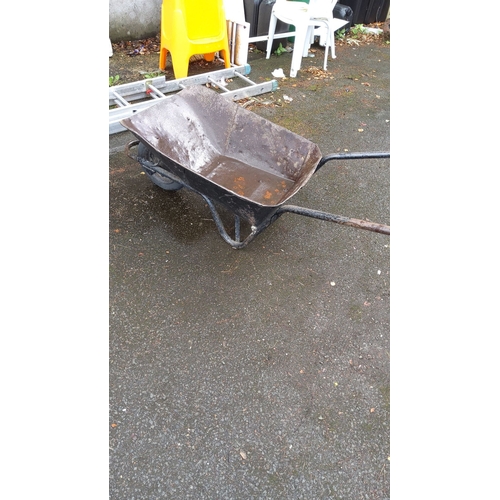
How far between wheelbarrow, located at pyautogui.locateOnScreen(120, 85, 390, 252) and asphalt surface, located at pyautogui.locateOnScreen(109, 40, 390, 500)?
0.28 m

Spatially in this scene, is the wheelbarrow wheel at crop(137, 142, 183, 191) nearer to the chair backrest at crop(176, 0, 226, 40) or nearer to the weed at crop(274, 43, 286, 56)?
the chair backrest at crop(176, 0, 226, 40)

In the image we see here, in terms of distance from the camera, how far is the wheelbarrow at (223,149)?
2441mm

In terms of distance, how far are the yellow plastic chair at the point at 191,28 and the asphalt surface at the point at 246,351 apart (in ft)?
4.93

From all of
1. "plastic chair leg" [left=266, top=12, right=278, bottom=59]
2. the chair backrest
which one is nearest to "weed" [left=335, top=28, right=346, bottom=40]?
"plastic chair leg" [left=266, top=12, right=278, bottom=59]

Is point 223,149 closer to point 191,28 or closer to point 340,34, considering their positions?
point 191,28

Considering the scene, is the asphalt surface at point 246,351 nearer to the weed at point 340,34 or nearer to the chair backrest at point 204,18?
the chair backrest at point 204,18

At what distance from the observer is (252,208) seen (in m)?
2.01

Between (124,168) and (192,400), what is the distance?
200 cm

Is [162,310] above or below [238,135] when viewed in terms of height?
below

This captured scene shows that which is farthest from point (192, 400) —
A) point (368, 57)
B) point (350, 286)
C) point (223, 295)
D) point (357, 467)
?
point (368, 57)

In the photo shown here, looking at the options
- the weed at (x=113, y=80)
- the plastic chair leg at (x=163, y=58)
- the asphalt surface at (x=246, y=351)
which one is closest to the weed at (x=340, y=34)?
the plastic chair leg at (x=163, y=58)

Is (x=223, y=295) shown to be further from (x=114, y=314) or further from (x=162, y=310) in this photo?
(x=114, y=314)

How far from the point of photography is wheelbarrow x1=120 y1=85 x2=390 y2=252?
8.01 ft

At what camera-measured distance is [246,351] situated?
79.4 inches
